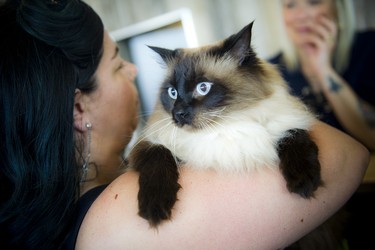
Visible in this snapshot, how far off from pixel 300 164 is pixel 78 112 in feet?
3.00

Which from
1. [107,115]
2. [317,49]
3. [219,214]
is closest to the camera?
[219,214]

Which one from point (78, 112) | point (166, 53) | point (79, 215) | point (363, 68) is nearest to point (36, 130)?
point (78, 112)

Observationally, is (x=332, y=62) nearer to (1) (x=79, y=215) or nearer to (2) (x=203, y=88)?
(2) (x=203, y=88)

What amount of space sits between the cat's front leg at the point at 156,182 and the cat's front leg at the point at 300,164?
35 centimetres

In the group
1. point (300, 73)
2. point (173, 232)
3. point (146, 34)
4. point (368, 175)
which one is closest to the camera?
point (173, 232)

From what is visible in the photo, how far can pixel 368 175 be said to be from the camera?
1672mm

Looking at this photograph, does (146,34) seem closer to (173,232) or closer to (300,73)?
(300,73)

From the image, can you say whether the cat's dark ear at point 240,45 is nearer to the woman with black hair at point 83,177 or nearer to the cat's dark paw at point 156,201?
the woman with black hair at point 83,177

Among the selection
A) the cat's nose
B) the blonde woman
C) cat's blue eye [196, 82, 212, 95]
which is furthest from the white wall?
the cat's nose

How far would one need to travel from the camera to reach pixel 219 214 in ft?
3.05

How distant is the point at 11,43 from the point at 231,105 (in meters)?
0.84

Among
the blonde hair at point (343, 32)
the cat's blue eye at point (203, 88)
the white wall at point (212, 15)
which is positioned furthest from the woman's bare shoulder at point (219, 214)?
the white wall at point (212, 15)

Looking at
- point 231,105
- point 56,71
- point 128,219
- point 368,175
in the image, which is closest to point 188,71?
point 231,105

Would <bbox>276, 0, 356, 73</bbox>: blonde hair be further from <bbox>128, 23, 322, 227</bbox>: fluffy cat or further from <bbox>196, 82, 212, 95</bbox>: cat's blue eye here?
<bbox>196, 82, 212, 95</bbox>: cat's blue eye
